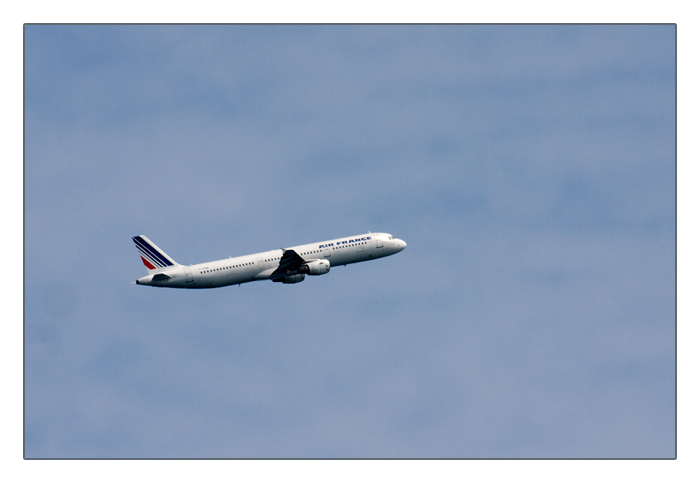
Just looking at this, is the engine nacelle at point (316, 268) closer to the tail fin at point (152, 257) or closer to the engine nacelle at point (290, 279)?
the engine nacelle at point (290, 279)

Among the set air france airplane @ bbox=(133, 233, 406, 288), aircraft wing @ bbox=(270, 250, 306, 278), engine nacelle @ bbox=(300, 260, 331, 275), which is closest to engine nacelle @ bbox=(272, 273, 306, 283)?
air france airplane @ bbox=(133, 233, 406, 288)

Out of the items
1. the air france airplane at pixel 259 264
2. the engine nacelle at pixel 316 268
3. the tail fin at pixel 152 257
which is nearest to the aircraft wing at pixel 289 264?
the air france airplane at pixel 259 264

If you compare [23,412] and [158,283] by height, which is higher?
[158,283]

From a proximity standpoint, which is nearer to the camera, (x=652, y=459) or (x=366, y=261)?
(x=652, y=459)

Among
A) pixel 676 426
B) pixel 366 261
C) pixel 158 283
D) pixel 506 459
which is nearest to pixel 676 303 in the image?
pixel 676 426

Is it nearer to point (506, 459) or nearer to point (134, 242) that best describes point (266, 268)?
point (134, 242)

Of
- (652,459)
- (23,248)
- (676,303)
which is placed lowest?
(652,459)

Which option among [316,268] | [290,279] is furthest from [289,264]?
[316,268]

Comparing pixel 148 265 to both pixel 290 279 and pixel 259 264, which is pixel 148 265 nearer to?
pixel 259 264
